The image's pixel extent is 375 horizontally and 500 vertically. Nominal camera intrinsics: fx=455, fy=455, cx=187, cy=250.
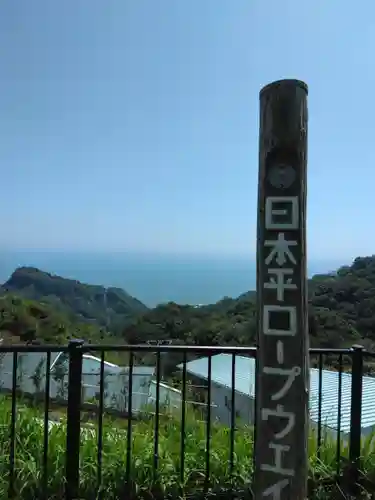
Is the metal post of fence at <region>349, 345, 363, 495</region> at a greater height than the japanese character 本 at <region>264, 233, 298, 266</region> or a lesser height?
lesser

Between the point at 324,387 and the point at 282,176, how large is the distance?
6.80 m

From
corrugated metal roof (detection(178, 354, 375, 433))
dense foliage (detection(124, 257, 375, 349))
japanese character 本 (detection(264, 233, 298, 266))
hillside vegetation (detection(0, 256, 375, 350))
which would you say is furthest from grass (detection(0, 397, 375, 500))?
dense foliage (detection(124, 257, 375, 349))

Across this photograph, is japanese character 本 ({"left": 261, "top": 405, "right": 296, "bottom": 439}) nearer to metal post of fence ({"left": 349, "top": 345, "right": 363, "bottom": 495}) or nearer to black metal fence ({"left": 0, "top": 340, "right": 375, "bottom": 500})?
black metal fence ({"left": 0, "top": 340, "right": 375, "bottom": 500})

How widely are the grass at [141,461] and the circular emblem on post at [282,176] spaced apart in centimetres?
172

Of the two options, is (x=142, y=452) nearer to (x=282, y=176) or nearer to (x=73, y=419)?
(x=73, y=419)

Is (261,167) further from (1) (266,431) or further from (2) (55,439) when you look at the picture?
(2) (55,439)

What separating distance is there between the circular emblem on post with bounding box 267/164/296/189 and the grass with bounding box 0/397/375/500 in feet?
5.64

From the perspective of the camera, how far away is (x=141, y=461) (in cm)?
248

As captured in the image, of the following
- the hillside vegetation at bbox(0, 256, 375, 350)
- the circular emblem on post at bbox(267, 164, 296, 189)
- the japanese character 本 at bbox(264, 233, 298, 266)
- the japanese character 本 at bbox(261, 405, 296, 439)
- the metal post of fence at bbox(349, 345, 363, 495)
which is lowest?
the hillside vegetation at bbox(0, 256, 375, 350)

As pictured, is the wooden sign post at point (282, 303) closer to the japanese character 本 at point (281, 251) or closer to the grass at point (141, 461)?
the japanese character 本 at point (281, 251)

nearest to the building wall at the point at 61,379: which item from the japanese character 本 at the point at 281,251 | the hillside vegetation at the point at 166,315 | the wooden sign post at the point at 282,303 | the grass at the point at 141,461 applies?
the grass at the point at 141,461

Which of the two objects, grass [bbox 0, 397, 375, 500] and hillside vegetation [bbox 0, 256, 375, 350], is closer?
grass [bbox 0, 397, 375, 500]

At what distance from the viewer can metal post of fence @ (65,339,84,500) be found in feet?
7.63

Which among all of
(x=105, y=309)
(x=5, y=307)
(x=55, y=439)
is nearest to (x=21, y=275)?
(x=105, y=309)
